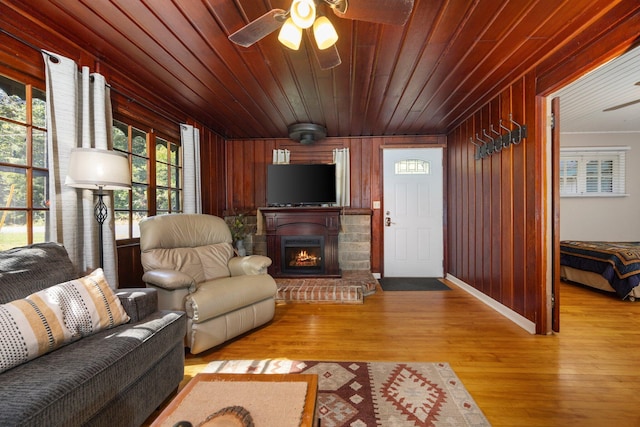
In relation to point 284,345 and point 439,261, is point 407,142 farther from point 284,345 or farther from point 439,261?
point 284,345

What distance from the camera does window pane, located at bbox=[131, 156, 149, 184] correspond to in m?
2.74

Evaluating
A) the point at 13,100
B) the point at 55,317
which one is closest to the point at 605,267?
the point at 55,317

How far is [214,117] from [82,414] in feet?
10.7

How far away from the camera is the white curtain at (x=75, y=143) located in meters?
1.83

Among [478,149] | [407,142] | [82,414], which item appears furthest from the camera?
[407,142]

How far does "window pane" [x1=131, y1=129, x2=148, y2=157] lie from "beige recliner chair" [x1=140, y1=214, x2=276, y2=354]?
2.59 ft

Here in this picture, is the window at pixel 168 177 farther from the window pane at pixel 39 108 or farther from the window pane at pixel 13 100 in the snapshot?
the window pane at pixel 13 100

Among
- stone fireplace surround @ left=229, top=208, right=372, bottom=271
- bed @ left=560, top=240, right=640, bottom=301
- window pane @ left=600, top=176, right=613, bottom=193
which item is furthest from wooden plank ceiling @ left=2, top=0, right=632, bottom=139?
window pane @ left=600, top=176, right=613, bottom=193

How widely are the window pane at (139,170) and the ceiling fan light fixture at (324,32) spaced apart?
225 cm

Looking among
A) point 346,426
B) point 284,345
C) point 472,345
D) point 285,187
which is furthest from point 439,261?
point 346,426

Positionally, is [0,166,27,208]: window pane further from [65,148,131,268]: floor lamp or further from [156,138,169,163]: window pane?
[156,138,169,163]: window pane

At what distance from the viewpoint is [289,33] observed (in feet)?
4.86

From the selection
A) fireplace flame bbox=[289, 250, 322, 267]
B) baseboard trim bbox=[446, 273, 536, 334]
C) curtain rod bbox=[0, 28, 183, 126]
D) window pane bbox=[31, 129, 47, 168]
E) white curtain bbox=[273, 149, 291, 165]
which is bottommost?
baseboard trim bbox=[446, 273, 536, 334]

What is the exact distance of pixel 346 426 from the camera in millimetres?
1392
